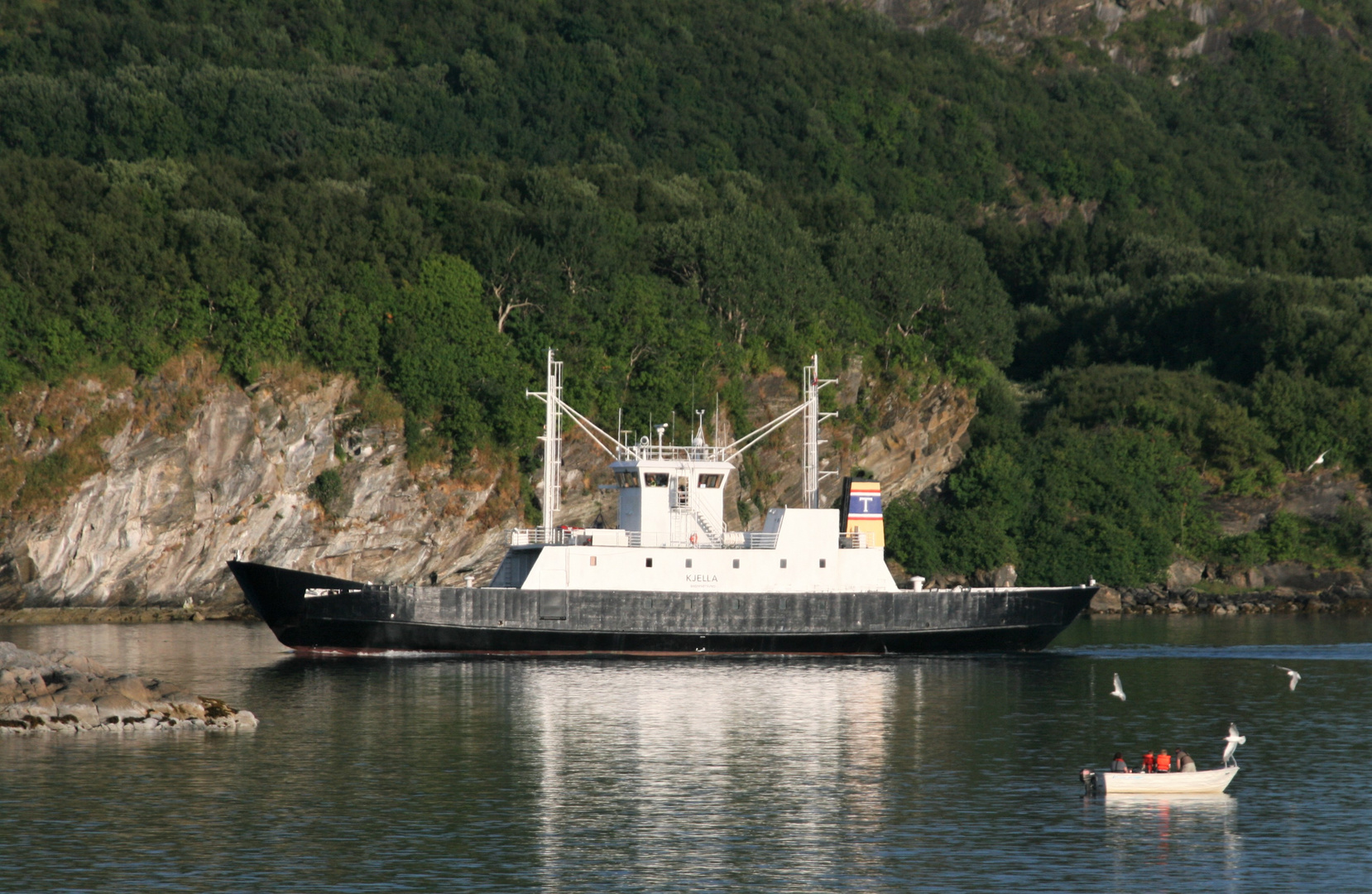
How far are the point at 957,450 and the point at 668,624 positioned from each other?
39426 millimetres

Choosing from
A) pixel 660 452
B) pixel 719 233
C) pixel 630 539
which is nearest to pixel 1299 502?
pixel 719 233

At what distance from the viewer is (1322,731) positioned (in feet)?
120

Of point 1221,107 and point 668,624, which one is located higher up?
point 1221,107

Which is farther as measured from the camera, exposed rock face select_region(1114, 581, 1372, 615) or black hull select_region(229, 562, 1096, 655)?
exposed rock face select_region(1114, 581, 1372, 615)

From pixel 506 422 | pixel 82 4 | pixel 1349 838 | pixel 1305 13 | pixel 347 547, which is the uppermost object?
pixel 1305 13

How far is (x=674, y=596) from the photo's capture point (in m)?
50.3

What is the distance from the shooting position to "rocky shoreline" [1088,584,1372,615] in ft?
251

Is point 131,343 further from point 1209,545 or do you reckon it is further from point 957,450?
point 1209,545

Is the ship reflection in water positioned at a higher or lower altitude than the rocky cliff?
lower

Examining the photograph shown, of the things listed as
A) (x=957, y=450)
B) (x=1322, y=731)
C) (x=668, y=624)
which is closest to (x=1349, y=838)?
(x=1322, y=731)

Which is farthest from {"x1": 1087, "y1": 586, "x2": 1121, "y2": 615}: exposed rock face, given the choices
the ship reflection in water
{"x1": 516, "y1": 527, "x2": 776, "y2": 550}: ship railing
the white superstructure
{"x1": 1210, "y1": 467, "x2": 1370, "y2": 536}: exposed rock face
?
the ship reflection in water

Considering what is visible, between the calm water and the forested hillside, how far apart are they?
25814 mm

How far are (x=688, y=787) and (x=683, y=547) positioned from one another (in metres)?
21.2

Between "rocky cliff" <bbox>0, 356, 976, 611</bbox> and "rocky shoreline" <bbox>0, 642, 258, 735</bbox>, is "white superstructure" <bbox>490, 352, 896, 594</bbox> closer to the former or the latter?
"rocky shoreline" <bbox>0, 642, 258, 735</bbox>
